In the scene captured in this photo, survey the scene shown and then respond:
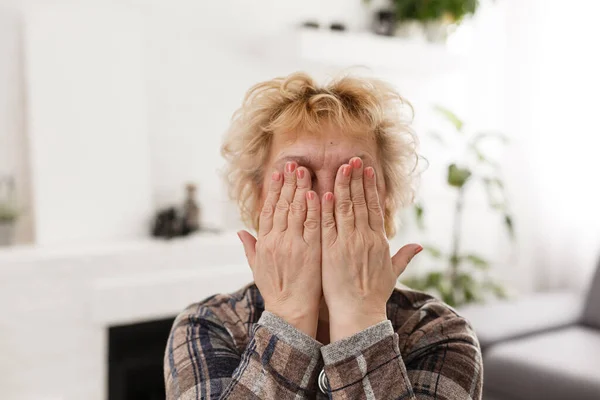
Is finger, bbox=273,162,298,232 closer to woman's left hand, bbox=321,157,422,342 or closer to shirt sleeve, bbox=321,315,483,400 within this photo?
woman's left hand, bbox=321,157,422,342

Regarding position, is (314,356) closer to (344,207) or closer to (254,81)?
(344,207)

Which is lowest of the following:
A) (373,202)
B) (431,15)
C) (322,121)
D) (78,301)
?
(78,301)

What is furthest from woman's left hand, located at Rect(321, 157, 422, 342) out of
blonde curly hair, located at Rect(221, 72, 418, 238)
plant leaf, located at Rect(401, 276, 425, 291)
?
plant leaf, located at Rect(401, 276, 425, 291)

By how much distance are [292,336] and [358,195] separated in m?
0.27

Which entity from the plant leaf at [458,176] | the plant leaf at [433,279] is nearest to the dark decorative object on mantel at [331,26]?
the plant leaf at [458,176]

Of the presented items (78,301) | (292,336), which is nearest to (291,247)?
(292,336)

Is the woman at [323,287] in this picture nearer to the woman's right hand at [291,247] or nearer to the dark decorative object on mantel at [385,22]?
the woman's right hand at [291,247]

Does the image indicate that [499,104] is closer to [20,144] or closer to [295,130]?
[20,144]

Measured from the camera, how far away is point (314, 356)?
98 centimetres

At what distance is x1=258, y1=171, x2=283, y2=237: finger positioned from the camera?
42.8 inches

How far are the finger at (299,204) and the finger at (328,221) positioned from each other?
0.11 feet

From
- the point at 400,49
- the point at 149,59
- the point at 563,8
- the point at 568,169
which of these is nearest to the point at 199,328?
the point at 149,59

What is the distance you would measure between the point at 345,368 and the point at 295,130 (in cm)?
46

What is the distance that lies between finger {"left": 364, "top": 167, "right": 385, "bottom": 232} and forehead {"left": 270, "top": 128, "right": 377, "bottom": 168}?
0.06 m
